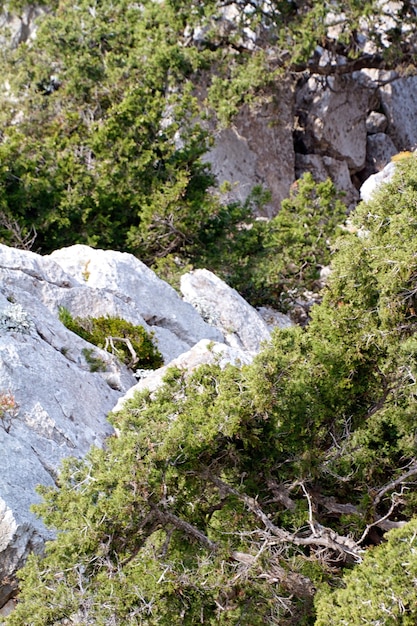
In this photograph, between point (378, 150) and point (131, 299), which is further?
point (378, 150)

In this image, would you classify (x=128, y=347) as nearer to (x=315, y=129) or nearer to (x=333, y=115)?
(x=315, y=129)

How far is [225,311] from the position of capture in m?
17.3

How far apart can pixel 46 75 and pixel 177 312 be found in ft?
53.2

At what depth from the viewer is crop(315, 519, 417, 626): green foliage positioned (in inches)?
288

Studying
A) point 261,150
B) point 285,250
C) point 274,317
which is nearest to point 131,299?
point 274,317

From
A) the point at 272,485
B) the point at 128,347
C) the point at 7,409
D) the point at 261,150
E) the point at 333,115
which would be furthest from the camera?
the point at 333,115

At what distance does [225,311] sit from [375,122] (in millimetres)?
21562

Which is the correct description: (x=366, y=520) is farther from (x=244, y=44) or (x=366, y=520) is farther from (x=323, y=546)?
(x=244, y=44)

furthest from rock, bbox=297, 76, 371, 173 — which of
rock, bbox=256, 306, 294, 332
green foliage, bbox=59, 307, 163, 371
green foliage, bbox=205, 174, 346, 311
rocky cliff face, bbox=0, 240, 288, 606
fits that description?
green foliage, bbox=59, 307, 163, 371

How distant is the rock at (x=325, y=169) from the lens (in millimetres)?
34594

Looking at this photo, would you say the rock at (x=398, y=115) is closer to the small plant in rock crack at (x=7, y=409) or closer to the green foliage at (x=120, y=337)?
the green foliage at (x=120, y=337)

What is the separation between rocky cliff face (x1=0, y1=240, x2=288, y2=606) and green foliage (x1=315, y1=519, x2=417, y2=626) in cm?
273

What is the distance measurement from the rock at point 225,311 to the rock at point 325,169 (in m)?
17.1

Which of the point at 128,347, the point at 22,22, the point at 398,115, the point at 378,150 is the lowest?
the point at 378,150
